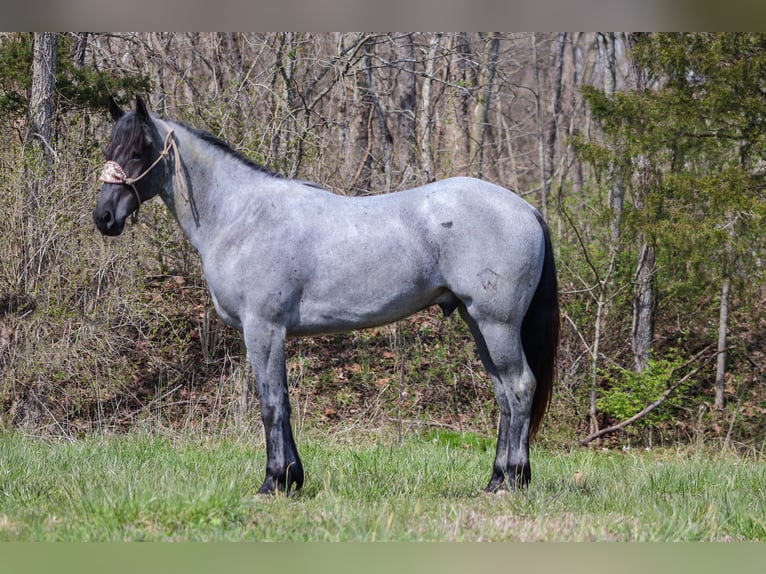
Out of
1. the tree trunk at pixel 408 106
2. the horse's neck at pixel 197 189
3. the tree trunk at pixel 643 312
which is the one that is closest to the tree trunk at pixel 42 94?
the tree trunk at pixel 408 106

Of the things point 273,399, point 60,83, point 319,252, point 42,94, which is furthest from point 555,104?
point 273,399

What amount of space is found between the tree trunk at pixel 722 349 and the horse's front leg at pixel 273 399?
5.77m

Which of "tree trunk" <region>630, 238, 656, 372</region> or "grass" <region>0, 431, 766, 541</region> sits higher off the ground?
"tree trunk" <region>630, 238, 656, 372</region>

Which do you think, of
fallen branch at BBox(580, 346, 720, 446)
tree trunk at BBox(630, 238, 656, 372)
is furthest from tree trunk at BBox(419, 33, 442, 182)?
fallen branch at BBox(580, 346, 720, 446)

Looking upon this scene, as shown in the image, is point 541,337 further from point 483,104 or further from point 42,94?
point 483,104

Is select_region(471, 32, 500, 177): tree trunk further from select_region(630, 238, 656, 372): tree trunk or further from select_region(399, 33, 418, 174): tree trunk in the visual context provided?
select_region(630, 238, 656, 372): tree trunk

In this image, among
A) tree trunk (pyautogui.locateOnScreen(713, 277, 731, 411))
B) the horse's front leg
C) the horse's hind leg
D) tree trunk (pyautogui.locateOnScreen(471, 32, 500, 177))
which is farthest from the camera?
tree trunk (pyautogui.locateOnScreen(471, 32, 500, 177))

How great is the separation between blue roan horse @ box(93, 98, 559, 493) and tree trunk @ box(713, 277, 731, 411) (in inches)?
183

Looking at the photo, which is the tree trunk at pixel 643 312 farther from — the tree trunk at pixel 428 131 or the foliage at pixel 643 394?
the tree trunk at pixel 428 131

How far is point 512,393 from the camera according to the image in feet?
16.0

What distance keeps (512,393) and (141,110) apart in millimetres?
2846

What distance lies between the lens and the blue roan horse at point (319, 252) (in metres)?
4.69

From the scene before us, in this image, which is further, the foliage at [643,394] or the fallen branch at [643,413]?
the foliage at [643,394]

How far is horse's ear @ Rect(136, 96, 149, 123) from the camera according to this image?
4574mm
